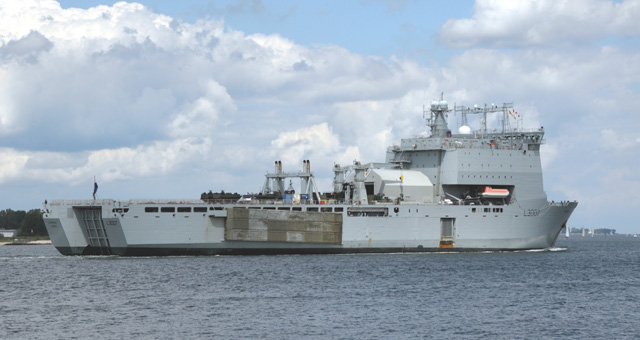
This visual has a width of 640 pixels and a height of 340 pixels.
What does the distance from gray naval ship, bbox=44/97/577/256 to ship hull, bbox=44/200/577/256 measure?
66 mm

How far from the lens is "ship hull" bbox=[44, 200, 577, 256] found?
5169cm

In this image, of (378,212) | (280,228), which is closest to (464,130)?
(378,212)

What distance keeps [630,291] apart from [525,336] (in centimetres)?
1421

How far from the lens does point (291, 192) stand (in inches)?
2381

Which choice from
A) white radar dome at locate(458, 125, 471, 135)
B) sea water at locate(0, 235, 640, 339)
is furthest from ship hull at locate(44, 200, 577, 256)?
white radar dome at locate(458, 125, 471, 135)

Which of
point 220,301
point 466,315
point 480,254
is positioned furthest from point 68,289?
point 480,254

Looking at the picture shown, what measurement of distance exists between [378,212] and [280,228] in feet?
22.6

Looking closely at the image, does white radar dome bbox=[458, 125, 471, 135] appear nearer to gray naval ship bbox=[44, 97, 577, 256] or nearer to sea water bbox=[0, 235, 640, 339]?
gray naval ship bbox=[44, 97, 577, 256]

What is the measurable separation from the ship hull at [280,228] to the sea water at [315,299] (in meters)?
1.31

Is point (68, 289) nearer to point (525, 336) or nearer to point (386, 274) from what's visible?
point (386, 274)

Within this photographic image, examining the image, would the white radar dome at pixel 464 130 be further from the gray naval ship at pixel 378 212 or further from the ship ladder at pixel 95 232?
the ship ladder at pixel 95 232

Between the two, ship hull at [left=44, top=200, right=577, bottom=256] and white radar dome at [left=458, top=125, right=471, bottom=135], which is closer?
ship hull at [left=44, top=200, right=577, bottom=256]

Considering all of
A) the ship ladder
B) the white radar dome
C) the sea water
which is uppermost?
the white radar dome

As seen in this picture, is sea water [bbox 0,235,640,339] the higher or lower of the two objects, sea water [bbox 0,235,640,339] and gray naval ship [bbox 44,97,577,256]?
the lower
